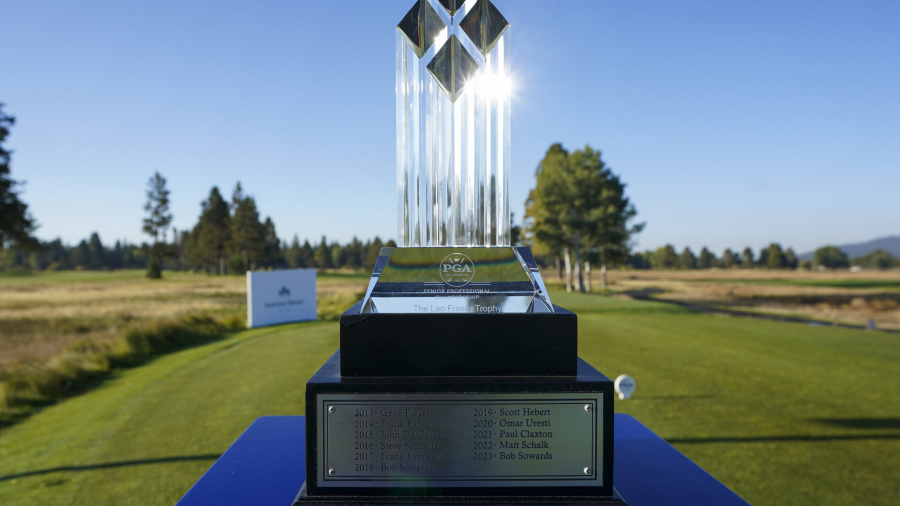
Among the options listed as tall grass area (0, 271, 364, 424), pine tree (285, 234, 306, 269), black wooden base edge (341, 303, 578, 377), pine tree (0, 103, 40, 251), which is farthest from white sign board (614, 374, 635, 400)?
pine tree (285, 234, 306, 269)

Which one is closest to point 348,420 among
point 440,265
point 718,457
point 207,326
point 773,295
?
point 440,265

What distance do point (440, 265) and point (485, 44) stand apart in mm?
955

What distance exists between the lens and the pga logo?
1.71 meters

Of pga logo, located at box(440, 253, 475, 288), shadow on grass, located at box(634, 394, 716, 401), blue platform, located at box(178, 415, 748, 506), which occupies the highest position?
pga logo, located at box(440, 253, 475, 288)

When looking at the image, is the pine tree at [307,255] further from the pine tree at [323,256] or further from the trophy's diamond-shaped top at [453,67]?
the trophy's diamond-shaped top at [453,67]

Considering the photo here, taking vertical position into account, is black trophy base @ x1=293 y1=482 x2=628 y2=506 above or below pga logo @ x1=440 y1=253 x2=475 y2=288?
below

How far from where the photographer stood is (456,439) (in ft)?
4.69

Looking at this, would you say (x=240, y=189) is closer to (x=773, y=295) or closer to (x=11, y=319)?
(x=11, y=319)

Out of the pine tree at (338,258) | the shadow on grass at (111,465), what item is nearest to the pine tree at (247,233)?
the pine tree at (338,258)

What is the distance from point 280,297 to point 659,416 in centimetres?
1243

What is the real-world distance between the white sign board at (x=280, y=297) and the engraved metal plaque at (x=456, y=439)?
1357 centimetres

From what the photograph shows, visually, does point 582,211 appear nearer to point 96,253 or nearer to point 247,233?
point 247,233

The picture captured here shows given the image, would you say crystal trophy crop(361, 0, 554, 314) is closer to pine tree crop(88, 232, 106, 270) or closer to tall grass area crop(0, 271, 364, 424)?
tall grass area crop(0, 271, 364, 424)

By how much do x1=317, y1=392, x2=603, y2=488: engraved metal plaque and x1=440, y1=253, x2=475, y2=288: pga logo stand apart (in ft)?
1.45
